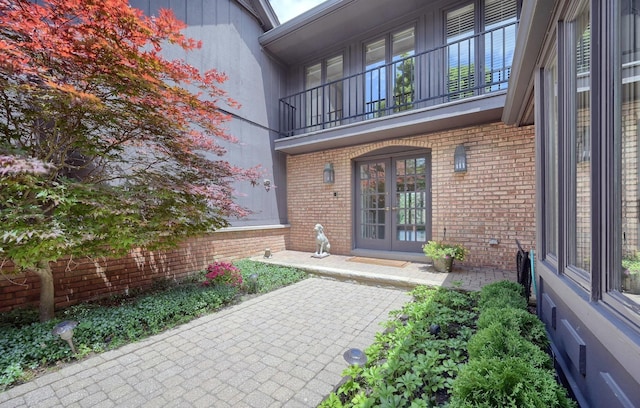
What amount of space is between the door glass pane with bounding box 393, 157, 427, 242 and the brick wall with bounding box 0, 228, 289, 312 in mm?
3308

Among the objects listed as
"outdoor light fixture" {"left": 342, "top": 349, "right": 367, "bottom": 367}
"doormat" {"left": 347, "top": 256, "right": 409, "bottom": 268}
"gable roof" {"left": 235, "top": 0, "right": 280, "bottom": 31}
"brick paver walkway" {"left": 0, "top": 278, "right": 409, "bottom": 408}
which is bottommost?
"brick paver walkway" {"left": 0, "top": 278, "right": 409, "bottom": 408}

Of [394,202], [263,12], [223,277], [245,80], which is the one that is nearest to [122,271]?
[223,277]

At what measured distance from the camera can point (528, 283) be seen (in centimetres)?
317

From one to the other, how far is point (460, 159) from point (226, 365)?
4659 mm

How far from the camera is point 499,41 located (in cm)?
476

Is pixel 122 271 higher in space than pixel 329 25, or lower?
lower

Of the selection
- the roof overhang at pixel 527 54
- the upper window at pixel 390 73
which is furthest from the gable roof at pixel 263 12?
the roof overhang at pixel 527 54

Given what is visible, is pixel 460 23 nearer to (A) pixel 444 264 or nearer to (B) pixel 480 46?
(B) pixel 480 46

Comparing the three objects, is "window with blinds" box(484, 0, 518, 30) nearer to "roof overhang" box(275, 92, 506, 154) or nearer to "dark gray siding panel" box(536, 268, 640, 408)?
"roof overhang" box(275, 92, 506, 154)

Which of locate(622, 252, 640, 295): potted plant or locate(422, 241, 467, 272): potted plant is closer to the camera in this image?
locate(622, 252, 640, 295): potted plant

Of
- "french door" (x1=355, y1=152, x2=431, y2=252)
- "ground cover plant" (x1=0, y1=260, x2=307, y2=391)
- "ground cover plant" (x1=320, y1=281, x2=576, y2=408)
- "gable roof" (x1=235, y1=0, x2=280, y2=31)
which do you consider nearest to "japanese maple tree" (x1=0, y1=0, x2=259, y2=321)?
"ground cover plant" (x1=0, y1=260, x2=307, y2=391)

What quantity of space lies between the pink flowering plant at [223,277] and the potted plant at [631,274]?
405 centimetres

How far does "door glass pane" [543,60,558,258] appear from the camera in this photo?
2.20m

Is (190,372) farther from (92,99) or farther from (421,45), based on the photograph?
(421,45)
